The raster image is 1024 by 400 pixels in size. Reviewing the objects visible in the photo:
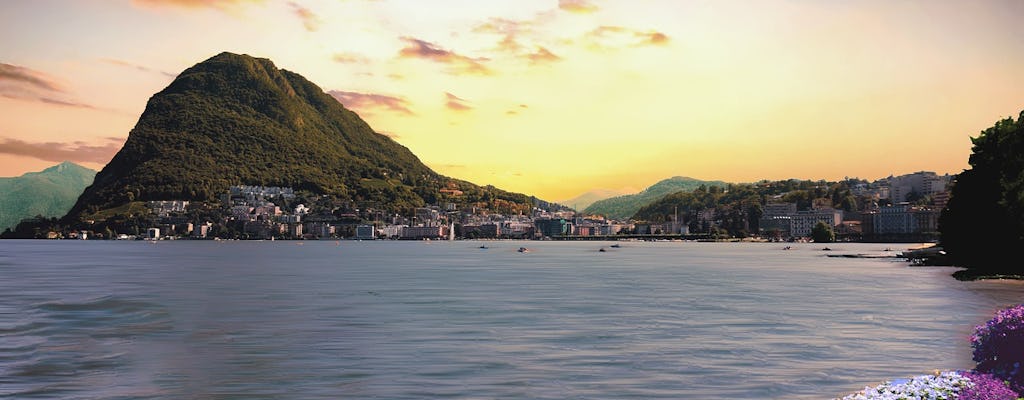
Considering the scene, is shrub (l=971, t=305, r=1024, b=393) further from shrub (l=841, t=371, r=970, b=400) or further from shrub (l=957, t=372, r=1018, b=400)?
shrub (l=841, t=371, r=970, b=400)

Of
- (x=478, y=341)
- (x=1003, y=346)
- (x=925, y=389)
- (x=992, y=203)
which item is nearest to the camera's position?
(x=925, y=389)

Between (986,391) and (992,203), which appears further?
(992,203)

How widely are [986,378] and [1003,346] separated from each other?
7.07ft

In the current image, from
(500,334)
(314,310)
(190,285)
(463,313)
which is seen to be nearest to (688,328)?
(500,334)

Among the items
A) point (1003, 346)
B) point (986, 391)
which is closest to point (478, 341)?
point (1003, 346)

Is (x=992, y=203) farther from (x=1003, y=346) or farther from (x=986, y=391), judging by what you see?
(x=986, y=391)

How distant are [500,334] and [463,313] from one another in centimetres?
877

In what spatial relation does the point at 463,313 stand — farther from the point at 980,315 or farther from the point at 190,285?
the point at 190,285

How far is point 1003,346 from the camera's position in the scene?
53.4 feet

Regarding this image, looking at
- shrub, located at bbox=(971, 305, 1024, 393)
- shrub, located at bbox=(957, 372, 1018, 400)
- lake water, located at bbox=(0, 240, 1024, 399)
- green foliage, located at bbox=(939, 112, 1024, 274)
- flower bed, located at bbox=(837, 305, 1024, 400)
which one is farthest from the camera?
green foliage, located at bbox=(939, 112, 1024, 274)

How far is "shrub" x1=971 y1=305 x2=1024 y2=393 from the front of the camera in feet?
52.1

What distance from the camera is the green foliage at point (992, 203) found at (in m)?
63.4

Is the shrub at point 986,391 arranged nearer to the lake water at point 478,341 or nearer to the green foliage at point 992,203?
the lake water at point 478,341

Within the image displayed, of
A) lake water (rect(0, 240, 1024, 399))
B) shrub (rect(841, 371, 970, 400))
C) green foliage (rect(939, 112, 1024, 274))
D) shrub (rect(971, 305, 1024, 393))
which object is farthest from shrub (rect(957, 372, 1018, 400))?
green foliage (rect(939, 112, 1024, 274))
